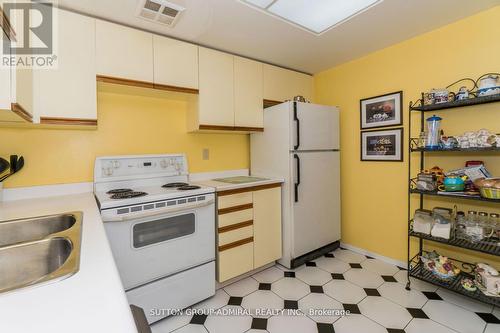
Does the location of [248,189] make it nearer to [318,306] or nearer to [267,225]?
[267,225]

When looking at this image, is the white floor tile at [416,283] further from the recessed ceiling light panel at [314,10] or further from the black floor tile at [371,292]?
the recessed ceiling light panel at [314,10]

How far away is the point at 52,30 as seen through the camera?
1.65m

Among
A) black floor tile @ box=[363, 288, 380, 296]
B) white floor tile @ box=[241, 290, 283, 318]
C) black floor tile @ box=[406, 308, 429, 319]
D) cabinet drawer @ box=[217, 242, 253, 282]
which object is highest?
cabinet drawer @ box=[217, 242, 253, 282]

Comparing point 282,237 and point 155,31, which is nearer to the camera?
point 155,31

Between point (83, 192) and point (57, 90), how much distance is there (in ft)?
2.71

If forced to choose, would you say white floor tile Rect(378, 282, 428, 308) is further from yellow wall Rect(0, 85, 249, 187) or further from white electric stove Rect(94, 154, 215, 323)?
yellow wall Rect(0, 85, 249, 187)

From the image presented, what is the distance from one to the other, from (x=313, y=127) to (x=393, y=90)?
0.91 metres

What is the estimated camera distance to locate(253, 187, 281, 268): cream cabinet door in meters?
2.42

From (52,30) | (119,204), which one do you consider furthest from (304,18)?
(119,204)

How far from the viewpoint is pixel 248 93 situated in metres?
2.66

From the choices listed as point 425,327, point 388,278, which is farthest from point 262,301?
point 388,278

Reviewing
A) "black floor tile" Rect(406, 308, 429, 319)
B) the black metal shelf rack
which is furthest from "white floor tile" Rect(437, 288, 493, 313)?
"black floor tile" Rect(406, 308, 429, 319)

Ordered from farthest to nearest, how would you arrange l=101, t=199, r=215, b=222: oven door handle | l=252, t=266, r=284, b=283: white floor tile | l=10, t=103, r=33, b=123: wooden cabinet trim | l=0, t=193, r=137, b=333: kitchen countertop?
l=252, t=266, r=284, b=283: white floor tile
l=101, t=199, r=215, b=222: oven door handle
l=10, t=103, r=33, b=123: wooden cabinet trim
l=0, t=193, r=137, b=333: kitchen countertop

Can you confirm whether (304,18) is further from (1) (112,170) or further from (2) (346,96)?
(1) (112,170)
